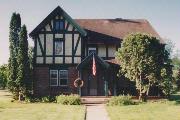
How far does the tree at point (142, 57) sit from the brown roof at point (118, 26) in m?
8.23

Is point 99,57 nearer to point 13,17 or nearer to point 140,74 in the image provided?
point 140,74

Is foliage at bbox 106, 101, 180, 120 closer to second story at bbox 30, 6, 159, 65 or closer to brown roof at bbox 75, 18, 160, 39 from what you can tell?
second story at bbox 30, 6, 159, 65

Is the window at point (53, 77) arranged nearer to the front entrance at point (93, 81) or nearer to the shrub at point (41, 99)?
the front entrance at point (93, 81)

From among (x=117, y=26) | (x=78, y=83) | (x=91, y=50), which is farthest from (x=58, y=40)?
(x=117, y=26)

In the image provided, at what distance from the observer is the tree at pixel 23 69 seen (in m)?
35.7

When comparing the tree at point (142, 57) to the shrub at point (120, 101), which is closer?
the shrub at point (120, 101)

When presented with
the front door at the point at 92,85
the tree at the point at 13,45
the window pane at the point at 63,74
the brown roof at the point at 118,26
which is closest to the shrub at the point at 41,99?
the tree at the point at 13,45

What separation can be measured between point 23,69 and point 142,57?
42.0 feet

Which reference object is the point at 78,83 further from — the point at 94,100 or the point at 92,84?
the point at 94,100

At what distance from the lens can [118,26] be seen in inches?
1682

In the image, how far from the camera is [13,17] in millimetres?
40969

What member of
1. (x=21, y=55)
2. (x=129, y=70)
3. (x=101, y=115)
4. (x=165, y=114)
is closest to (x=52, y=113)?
(x=101, y=115)

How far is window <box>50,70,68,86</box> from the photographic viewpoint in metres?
37.9

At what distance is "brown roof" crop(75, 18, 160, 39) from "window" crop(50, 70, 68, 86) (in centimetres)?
695
